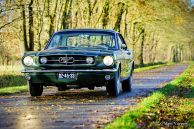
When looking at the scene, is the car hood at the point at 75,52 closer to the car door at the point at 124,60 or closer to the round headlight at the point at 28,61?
the round headlight at the point at 28,61

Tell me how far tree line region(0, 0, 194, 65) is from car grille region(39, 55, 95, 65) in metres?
13.8

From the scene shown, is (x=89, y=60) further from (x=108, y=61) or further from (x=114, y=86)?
(x=114, y=86)

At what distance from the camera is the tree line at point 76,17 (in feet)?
104

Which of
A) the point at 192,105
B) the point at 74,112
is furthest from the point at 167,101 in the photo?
the point at 74,112

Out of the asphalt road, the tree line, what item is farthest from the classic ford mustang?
the tree line

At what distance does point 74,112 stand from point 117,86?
4083 millimetres

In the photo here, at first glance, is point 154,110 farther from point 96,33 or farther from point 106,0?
point 106,0

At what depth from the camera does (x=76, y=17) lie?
Result: 4747cm

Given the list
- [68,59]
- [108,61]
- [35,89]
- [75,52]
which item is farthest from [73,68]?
[35,89]

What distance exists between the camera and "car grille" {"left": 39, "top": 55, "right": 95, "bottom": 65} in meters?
13.6

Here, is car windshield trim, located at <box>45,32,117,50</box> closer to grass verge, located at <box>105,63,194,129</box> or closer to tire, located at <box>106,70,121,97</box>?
tire, located at <box>106,70,121,97</box>

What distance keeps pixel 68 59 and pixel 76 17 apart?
34.1 m

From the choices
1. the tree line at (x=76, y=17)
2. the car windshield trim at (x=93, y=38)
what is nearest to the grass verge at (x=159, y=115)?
the car windshield trim at (x=93, y=38)

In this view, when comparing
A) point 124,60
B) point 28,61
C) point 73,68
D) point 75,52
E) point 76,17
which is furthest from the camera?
point 76,17
